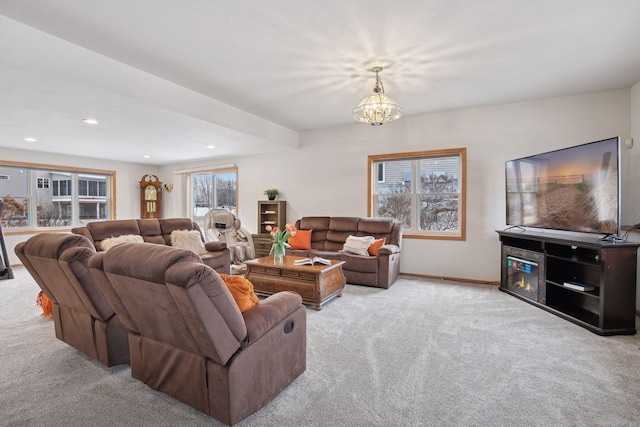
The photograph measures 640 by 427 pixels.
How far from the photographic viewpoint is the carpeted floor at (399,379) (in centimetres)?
175

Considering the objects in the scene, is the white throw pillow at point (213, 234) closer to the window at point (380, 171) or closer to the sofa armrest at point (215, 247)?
the sofa armrest at point (215, 247)

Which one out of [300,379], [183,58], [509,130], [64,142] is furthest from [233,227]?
[509,130]

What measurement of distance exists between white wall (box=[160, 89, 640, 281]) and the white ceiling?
11.4 inches

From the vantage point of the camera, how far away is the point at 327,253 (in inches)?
193

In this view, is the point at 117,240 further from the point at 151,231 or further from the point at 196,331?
the point at 196,331

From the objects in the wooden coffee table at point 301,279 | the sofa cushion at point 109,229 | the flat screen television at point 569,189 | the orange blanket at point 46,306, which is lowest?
the orange blanket at point 46,306

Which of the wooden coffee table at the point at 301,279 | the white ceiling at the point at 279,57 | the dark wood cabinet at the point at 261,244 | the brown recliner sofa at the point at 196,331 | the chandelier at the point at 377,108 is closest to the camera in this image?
the brown recliner sofa at the point at 196,331

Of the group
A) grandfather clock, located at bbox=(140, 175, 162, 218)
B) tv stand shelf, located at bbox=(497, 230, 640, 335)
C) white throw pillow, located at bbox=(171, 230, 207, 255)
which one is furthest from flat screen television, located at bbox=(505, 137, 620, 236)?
grandfather clock, located at bbox=(140, 175, 162, 218)

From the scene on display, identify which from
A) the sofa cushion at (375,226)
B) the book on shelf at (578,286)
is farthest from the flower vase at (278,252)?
the book on shelf at (578,286)

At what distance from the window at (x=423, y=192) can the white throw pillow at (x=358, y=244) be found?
2.83 ft

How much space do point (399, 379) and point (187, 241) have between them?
12.1 ft

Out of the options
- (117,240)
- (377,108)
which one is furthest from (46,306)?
(377,108)

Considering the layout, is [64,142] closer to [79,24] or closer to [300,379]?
[79,24]

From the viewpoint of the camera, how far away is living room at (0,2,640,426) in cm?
391
